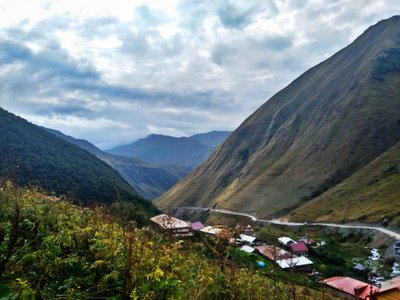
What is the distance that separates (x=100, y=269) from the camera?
267 inches

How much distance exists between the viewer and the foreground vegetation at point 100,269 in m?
5.96

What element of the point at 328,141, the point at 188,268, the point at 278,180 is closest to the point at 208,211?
the point at 278,180

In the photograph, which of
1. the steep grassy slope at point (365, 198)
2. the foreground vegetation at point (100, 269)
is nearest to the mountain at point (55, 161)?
the steep grassy slope at point (365, 198)

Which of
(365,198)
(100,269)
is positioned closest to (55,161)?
(365,198)

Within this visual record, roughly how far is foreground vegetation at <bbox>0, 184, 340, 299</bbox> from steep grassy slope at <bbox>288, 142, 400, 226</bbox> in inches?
4069

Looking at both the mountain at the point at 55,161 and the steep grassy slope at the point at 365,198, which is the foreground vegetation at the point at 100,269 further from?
the steep grassy slope at the point at 365,198

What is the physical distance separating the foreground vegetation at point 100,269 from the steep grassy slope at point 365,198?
103342mm

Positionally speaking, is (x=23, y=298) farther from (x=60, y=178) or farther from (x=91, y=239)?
(x=60, y=178)

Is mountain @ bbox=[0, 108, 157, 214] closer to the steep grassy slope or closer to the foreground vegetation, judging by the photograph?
the steep grassy slope

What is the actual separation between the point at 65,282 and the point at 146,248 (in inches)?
68.8

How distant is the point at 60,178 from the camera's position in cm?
10488

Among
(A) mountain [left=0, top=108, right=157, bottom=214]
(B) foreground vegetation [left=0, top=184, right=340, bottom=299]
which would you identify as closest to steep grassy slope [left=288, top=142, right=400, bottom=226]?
(A) mountain [left=0, top=108, right=157, bottom=214]

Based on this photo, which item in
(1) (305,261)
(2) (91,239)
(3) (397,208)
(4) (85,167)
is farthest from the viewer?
(4) (85,167)

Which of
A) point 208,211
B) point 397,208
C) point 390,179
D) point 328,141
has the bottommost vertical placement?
point 208,211
